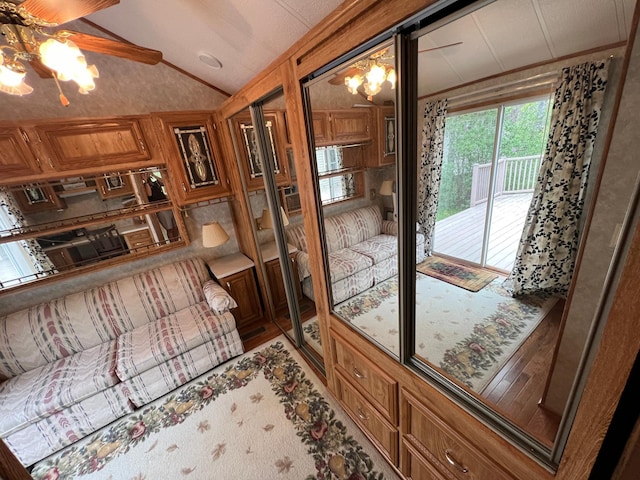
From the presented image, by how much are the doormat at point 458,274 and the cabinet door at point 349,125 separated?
1402 millimetres

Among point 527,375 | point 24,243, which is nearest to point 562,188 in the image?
point 527,375

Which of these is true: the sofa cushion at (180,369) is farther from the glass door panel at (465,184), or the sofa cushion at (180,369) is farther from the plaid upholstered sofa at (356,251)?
the glass door panel at (465,184)

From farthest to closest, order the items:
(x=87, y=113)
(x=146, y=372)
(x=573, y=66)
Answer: (x=87, y=113)
(x=146, y=372)
(x=573, y=66)

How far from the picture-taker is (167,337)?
198cm

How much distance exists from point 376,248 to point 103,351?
93.2 inches

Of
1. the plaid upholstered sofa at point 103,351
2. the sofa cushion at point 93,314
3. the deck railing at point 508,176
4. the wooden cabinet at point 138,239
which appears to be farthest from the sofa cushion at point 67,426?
the deck railing at point 508,176

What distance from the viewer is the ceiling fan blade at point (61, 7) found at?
0.85 m

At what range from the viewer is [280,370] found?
82.5 inches

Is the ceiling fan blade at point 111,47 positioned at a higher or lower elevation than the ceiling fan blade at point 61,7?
lower

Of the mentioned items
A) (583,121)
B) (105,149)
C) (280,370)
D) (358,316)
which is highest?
(105,149)

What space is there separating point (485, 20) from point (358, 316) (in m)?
1.79

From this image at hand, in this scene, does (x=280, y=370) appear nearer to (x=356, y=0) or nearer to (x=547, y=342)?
(x=547, y=342)

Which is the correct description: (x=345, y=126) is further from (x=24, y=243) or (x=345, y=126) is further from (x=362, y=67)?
(x=24, y=243)

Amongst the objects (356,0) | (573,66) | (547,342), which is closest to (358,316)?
(356,0)
